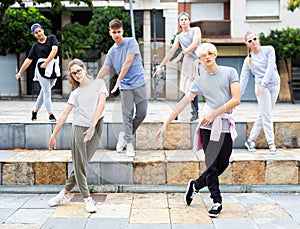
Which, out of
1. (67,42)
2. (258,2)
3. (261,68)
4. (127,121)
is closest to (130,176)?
(127,121)

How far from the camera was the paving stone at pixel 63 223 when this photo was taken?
4629mm

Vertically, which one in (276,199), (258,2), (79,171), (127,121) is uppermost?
(258,2)

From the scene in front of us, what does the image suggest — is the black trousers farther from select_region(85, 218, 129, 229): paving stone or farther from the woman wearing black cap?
the woman wearing black cap

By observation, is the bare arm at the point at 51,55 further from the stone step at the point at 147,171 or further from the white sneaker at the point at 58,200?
the white sneaker at the point at 58,200

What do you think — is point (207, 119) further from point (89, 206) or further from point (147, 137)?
point (147, 137)

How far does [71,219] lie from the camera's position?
15.9ft

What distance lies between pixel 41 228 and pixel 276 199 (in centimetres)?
287

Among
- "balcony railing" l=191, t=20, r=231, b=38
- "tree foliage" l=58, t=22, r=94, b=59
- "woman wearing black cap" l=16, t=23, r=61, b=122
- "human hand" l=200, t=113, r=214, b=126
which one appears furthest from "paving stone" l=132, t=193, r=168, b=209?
"balcony railing" l=191, t=20, r=231, b=38

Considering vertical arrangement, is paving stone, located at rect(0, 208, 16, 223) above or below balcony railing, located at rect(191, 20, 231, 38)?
below

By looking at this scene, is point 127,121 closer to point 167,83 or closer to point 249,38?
point 167,83

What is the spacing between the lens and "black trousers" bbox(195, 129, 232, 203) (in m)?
4.83

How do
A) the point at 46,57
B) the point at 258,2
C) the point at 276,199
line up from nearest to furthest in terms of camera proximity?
the point at 276,199, the point at 46,57, the point at 258,2

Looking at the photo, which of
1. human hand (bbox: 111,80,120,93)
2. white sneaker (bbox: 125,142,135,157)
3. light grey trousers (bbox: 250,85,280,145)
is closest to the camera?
human hand (bbox: 111,80,120,93)

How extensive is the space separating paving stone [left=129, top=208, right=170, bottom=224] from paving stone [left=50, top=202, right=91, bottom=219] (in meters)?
0.52
